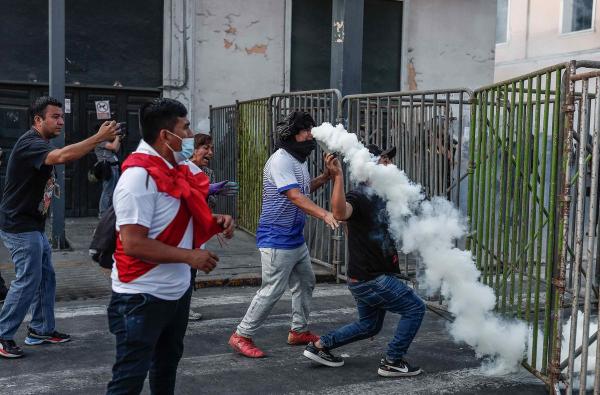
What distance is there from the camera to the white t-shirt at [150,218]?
3.51 metres

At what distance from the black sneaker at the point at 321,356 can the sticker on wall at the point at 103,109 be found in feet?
30.5

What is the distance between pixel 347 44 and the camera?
9539 mm

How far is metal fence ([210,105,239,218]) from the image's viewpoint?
518 inches

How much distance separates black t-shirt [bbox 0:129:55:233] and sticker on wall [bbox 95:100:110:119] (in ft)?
26.4

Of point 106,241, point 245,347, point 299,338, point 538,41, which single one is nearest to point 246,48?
point 299,338

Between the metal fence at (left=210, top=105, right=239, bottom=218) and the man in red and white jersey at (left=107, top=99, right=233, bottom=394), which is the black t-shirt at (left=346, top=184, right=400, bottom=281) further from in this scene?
the metal fence at (left=210, top=105, right=239, bottom=218)

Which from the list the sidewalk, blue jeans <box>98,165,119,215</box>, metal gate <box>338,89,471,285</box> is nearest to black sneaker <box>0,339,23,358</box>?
the sidewalk

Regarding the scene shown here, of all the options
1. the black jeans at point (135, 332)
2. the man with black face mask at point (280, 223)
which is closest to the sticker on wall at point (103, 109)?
the man with black face mask at point (280, 223)

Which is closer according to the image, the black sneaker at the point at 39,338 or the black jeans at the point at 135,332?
the black jeans at the point at 135,332

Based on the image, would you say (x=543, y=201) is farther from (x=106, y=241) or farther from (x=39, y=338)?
(x=39, y=338)

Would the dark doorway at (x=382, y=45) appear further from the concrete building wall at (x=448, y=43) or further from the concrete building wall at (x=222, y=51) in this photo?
the concrete building wall at (x=222, y=51)

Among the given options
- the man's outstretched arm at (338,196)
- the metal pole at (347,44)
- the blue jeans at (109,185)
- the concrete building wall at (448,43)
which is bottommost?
the blue jeans at (109,185)

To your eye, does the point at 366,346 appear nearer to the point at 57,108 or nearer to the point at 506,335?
the point at 506,335

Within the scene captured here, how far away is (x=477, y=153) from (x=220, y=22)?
30.8 feet
